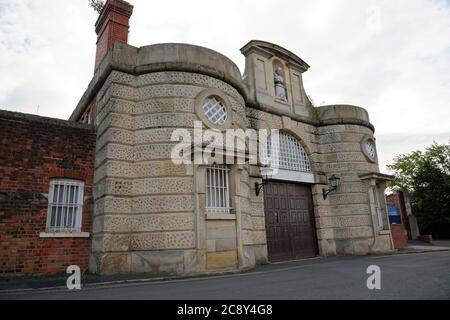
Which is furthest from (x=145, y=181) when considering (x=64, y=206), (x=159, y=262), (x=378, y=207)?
(x=378, y=207)

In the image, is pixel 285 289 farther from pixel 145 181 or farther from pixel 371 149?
pixel 371 149

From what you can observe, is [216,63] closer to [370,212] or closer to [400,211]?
[370,212]

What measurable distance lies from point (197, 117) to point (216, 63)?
2185mm

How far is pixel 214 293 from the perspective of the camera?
18.0ft

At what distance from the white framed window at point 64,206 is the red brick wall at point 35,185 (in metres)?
0.16

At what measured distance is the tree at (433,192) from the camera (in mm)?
24828

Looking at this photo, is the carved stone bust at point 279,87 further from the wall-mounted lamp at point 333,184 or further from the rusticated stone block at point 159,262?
the rusticated stone block at point 159,262

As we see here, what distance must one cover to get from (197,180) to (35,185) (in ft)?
15.3

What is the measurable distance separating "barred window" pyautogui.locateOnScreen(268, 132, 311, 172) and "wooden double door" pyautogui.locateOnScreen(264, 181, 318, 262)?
83 centimetres

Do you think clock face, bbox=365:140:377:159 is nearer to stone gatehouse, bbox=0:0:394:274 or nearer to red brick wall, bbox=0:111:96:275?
stone gatehouse, bbox=0:0:394:274

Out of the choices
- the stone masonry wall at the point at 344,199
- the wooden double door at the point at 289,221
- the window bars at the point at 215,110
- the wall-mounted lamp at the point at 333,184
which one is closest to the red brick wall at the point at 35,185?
the window bars at the point at 215,110

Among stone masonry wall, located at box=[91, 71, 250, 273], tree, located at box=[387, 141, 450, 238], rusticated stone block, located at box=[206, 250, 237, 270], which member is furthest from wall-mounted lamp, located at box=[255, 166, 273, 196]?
tree, located at box=[387, 141, 450, 238]

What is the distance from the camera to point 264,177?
39.4ft
